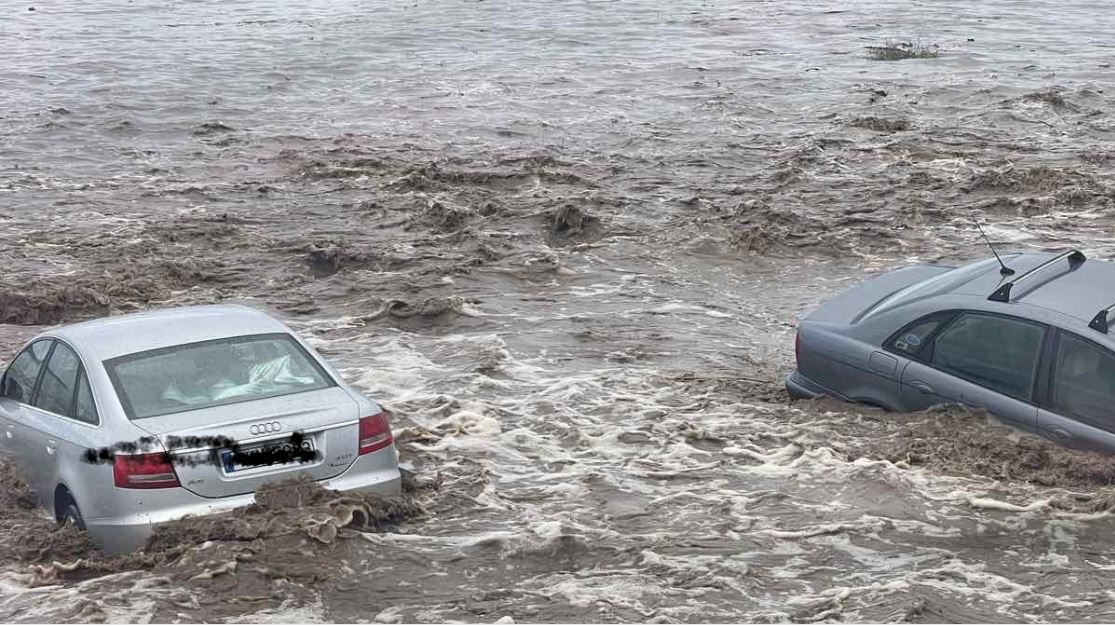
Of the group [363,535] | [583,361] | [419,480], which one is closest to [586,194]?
[583,361]

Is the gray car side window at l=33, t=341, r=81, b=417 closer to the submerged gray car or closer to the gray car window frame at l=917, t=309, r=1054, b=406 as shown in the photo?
the submerged gray car

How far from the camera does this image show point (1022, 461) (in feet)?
27.8

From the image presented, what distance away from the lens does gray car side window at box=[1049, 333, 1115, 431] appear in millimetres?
8109

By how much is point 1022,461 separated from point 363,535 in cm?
404

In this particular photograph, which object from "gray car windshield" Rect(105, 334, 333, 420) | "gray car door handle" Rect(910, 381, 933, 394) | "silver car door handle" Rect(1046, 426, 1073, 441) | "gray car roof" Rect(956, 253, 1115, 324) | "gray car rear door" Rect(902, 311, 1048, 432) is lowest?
"silver car door handle" Rect(1046, 426, 1073, 441)

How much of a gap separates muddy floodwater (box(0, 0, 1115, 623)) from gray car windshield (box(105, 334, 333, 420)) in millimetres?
740

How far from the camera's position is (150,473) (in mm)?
7090

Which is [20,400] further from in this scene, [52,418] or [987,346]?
[987,346]

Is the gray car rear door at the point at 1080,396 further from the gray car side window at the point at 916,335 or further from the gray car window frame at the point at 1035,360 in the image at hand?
the gray car side window at the point at 916,335

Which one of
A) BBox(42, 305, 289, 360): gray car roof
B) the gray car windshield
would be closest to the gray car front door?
BBox(42, 305, 289, 360): gray car roof

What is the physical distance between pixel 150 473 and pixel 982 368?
200 inches

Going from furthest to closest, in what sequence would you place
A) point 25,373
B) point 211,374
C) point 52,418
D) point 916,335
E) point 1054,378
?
point 916,335
point 25,373
point 1054,378
point 52,418
point 211,374

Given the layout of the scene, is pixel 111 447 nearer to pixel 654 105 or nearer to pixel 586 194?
pixel 586 194

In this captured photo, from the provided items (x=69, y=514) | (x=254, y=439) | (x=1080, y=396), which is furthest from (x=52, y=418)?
(x=1080, y=396)
